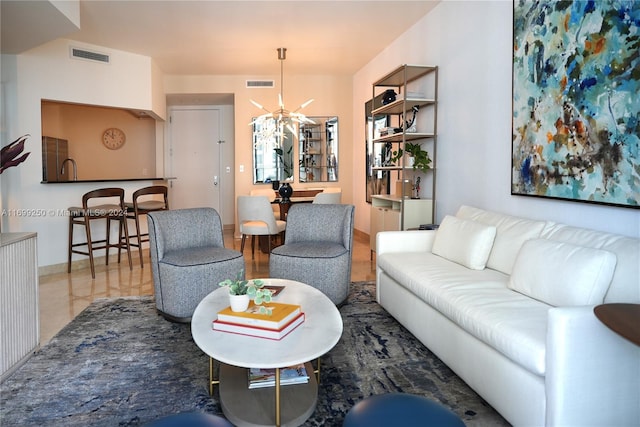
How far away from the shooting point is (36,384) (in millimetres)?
2188

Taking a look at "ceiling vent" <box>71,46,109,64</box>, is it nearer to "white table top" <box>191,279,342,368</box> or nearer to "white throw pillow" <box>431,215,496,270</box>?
"white table top" <box>191,279,342,368</box>

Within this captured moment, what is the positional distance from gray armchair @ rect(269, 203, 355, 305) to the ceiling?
2047 millimetres

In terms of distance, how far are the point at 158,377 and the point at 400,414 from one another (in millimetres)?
1493

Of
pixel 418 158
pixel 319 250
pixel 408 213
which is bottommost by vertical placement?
pixel 319 250

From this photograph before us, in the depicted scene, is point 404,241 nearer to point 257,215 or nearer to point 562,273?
point 562,273

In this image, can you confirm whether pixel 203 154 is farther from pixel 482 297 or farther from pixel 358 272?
pixel 482 297

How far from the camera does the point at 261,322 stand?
70.6 inches

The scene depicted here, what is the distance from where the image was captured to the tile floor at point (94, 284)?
3301mm

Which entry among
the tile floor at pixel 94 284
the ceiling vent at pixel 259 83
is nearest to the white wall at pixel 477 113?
the tile floor at pixel 94 284

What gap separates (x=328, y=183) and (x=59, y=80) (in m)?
4.08

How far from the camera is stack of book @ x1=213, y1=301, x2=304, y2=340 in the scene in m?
1.77

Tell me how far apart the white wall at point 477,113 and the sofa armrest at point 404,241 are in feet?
1.95

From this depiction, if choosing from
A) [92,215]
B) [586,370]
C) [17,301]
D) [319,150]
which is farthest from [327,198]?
[586,370]

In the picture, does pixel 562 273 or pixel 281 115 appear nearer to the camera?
pixel 562 273
